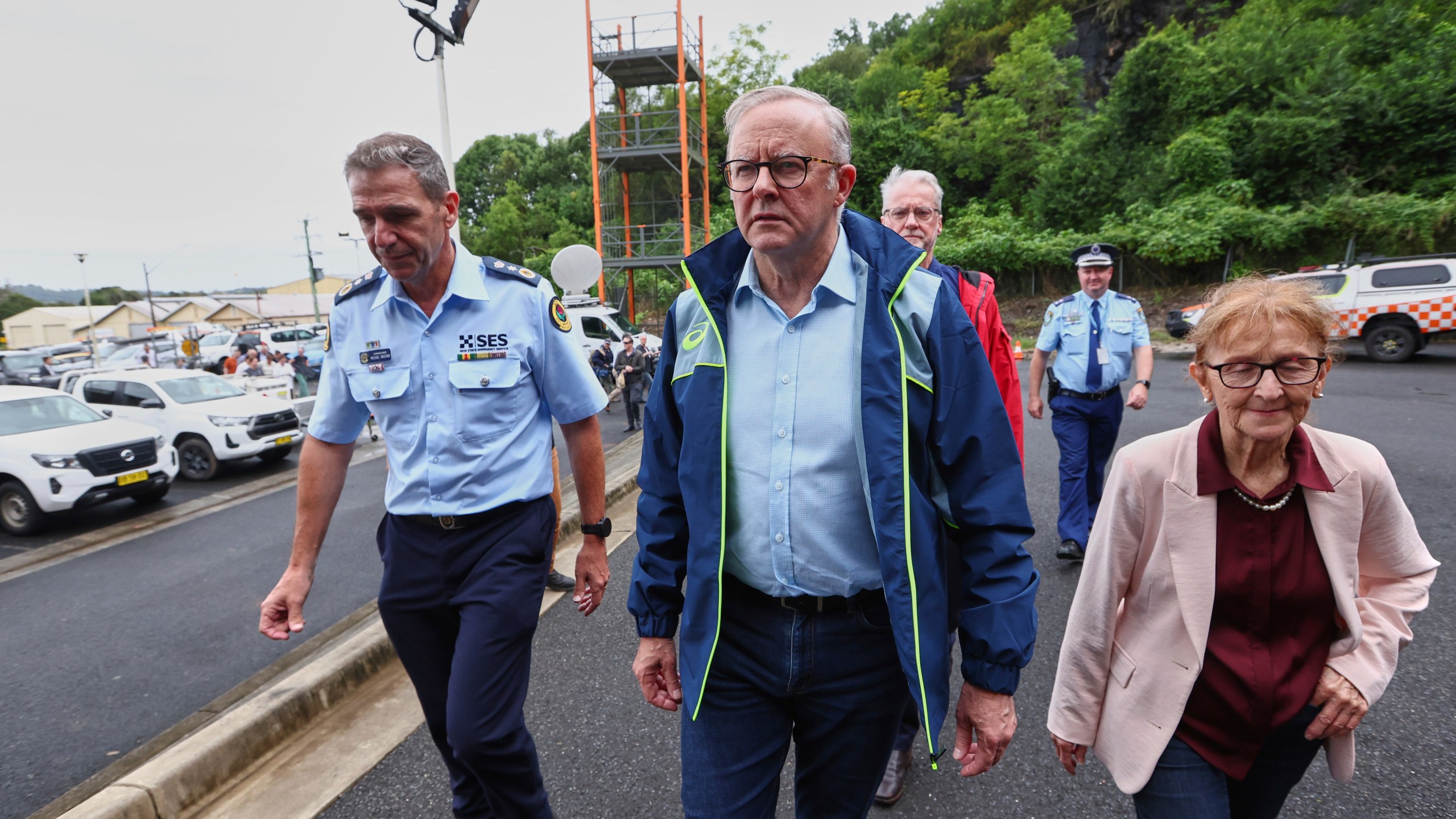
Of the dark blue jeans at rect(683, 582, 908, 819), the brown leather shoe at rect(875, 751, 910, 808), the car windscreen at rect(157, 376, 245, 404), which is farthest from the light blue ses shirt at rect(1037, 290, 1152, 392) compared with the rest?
the car windscreen at rect(157, 376, 245, 404)

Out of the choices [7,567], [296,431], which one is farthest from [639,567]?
[296,431]

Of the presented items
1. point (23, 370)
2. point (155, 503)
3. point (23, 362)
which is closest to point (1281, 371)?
point (155, 503)

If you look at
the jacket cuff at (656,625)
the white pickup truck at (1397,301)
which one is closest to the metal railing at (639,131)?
the white pickup truck at (1397,301)

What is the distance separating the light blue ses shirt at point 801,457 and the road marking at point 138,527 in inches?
267

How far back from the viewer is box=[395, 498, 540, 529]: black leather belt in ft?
7.77

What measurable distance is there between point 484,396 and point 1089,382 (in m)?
3.79

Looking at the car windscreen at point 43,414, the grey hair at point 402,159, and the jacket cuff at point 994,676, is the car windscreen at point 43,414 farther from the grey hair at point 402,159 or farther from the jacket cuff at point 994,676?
the jacket cuff at point 994,676

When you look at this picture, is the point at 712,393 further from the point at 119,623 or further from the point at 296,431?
the point at 296,431

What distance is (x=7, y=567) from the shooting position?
7359 millimetres

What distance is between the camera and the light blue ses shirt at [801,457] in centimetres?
161

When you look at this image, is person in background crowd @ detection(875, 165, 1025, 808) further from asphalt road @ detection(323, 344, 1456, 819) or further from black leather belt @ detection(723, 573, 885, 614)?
black leather belt @ detection(723, 573, 885, 614)

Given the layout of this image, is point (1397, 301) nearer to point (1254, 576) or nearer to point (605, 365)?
point (605, 365)

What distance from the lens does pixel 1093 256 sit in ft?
16.3

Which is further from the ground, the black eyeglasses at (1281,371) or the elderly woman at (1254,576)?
the black eyeglasses at (1281,371)
